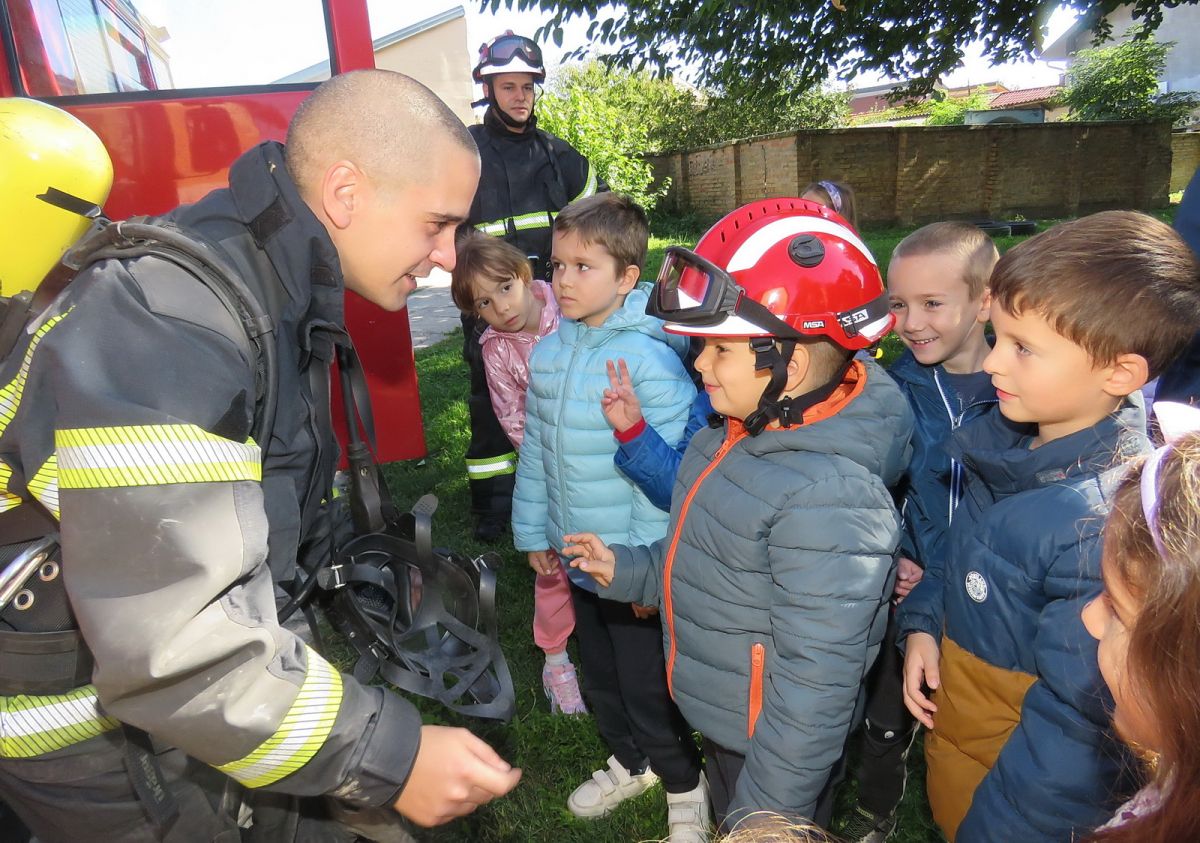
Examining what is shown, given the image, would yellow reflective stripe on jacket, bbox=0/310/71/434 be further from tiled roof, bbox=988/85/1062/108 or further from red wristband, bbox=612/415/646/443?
tiled roof, bbox=988/85/1062/108

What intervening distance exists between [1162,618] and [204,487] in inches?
53.8

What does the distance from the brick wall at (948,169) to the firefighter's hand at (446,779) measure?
1900cm

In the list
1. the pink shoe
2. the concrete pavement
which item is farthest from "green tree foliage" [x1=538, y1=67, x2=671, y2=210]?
the pink shoe

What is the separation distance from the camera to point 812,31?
844cm

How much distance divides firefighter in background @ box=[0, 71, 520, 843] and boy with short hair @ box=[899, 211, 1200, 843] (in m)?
1.05

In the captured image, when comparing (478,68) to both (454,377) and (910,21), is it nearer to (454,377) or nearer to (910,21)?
(454,377)

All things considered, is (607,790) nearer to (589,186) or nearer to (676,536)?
(676,536)

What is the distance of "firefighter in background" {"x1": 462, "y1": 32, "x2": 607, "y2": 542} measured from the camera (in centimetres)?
474

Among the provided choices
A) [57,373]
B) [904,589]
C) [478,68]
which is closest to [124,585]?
[57,373]

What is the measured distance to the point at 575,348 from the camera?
2.84 m

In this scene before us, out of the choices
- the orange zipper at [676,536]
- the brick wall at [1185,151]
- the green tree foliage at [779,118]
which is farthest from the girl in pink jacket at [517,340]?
the brick wall at [1185,151]

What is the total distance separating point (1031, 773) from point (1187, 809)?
0.58m

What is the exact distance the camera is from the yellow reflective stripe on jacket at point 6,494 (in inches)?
57.4

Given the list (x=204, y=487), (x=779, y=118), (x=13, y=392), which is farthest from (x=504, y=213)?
(x=779, y=118)
